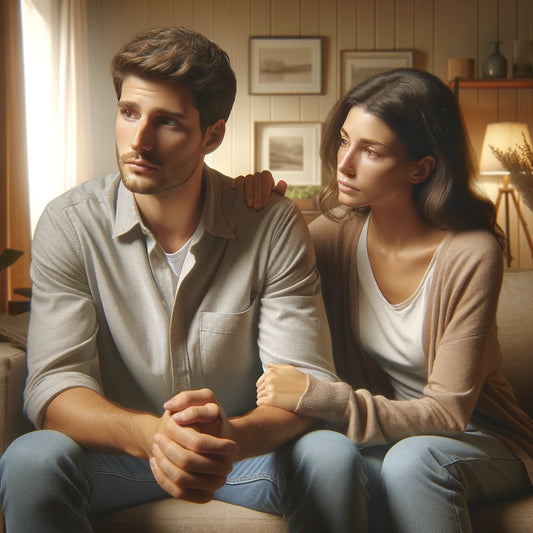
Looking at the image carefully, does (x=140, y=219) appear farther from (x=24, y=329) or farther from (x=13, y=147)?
(x=13, y=147)

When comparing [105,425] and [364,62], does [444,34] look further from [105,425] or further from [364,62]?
[105,425]

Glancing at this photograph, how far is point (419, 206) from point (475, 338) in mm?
347

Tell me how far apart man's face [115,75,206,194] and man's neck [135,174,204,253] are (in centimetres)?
7

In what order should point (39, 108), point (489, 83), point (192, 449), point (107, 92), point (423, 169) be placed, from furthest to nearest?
point (107, 92) < point (489, 83) < point (39, 108) < point (423, 169) < point (192, 449)

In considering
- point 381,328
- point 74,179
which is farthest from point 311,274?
point 74,179

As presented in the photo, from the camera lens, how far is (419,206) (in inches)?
61.8

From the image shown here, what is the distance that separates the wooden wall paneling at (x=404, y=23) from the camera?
496cm

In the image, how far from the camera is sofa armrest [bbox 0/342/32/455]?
1335 mm

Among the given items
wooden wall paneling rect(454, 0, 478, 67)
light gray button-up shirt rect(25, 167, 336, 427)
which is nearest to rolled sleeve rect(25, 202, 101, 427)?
light gray button-up shirt rect(25, 167, 336, 427)

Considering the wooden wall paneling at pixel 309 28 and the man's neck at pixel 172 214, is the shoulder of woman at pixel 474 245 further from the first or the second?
the wooden wall paneling at pixel 309 28

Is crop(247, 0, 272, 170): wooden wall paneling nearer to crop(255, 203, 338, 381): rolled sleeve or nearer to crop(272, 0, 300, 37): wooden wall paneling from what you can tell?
crop(272, 0, 300, 37): wooden wall paneling

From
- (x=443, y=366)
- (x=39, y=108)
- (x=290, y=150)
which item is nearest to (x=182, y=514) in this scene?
(x=443, y=366)

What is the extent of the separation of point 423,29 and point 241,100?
1414mm

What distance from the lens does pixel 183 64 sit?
138 cm
